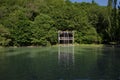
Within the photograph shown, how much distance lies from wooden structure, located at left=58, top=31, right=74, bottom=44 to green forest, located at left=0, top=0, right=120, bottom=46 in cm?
74

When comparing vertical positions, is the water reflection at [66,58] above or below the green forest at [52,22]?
below

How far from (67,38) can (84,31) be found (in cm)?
315

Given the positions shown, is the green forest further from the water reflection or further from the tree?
the water reflection

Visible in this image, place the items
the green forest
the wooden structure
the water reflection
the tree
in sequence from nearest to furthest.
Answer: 1. the water reflection
2. the tree
3. the green forest
4. the wooden structure

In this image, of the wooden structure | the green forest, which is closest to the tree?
the green forest

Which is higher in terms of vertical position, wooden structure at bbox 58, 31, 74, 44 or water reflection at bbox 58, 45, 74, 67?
wooden structure at bbox 58, 31, 74, 44

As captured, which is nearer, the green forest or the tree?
the tree

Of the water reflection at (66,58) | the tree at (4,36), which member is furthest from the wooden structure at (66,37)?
the water reflection at (66,58)

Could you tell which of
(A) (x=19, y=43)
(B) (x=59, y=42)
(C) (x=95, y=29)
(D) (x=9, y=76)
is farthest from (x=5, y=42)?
(D) (x=9, y=76)

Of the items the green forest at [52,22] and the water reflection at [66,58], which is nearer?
the water reflection at [66,58]

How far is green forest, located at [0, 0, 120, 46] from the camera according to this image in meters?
44.5

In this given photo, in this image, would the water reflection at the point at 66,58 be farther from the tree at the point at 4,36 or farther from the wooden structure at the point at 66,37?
the wooden structure at the point at 66,37

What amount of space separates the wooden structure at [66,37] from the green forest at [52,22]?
0.74 m

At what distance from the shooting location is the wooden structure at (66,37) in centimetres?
4738
